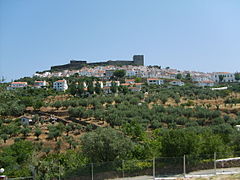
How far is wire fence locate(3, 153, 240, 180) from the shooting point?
1137 centimetres

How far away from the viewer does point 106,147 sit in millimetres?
14992

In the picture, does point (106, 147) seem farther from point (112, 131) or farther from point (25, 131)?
point (25, 131)

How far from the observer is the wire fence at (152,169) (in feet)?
37.3

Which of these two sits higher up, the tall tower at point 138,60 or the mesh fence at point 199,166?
the tall tower at point 138,60

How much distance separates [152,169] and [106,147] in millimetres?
4097

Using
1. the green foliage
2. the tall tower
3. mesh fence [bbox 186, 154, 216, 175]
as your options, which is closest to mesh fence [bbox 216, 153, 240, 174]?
mesh fence [bbox 186, 154, 216, 175]

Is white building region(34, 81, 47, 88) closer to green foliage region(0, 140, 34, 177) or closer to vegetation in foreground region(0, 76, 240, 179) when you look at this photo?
vegetation in foreground region(0, 76, 240, 179)

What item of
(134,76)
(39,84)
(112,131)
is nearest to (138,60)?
(134,76)

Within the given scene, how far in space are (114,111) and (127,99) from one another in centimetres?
1354

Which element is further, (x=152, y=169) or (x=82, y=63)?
(x=82, y=63)

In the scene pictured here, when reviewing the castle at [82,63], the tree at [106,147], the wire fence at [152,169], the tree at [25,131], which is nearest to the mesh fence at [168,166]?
the wire fence at [152,169]

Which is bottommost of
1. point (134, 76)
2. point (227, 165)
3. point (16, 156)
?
point (16, 156)

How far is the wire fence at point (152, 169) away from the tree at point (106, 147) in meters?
3.13

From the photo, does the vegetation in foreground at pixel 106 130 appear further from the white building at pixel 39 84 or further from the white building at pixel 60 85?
the white building at pixel 39 84
